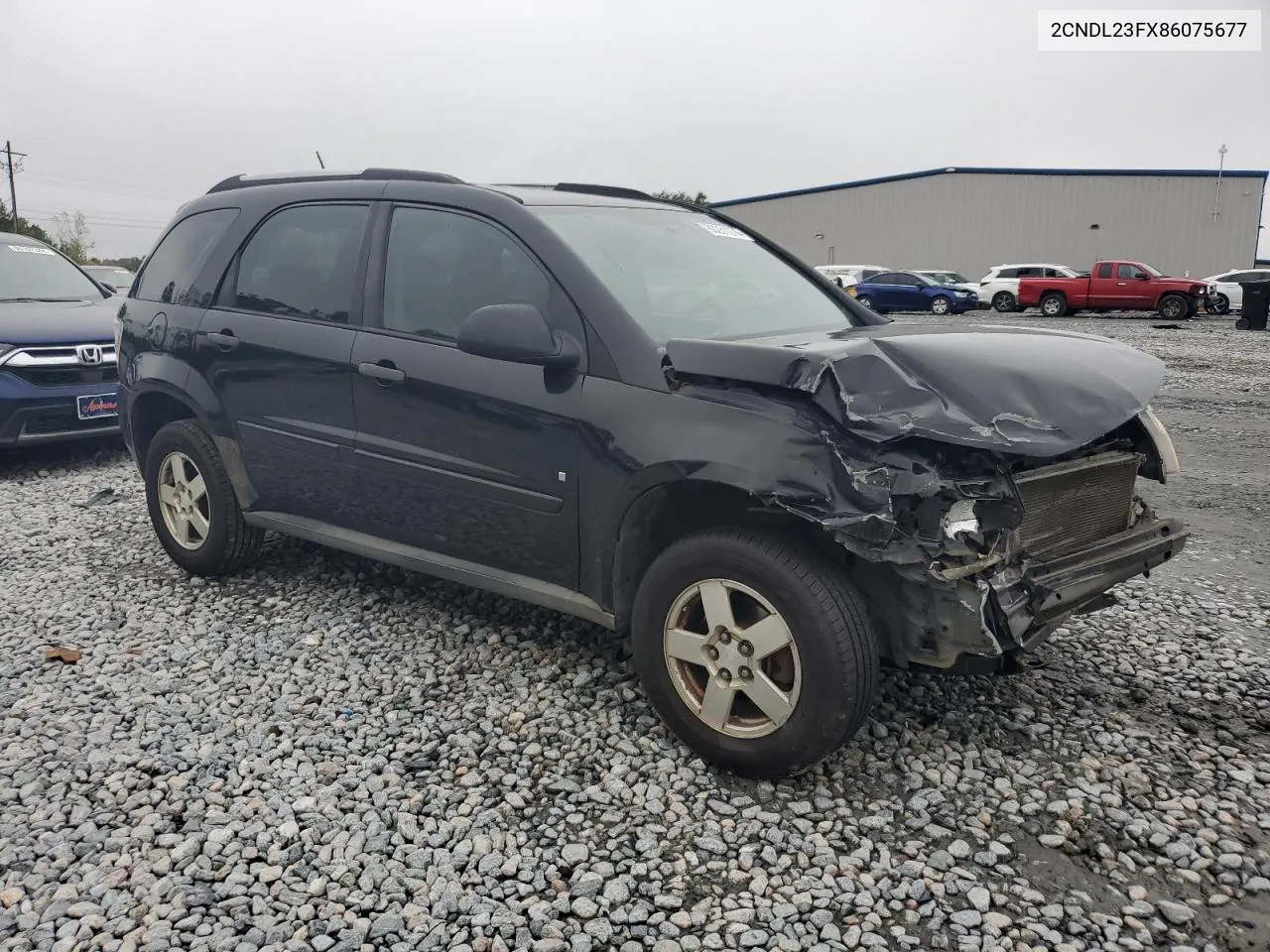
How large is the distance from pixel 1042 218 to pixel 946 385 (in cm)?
4414

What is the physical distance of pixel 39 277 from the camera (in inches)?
335

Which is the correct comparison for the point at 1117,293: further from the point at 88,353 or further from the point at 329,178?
the point at 329,178

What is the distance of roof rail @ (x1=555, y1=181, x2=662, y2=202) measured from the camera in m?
4.17

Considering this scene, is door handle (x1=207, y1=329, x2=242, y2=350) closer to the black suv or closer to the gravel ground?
the black suv

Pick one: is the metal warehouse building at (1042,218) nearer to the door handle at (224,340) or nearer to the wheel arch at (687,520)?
the door handle at (224,340)

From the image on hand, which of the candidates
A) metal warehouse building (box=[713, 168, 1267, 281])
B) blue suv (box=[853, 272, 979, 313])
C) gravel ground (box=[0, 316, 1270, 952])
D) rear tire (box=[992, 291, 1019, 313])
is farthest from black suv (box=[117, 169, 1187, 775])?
metal warehouse building (box=[713, 168, 1267, 281])

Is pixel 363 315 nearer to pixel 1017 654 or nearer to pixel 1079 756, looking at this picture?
pixel 1017 654

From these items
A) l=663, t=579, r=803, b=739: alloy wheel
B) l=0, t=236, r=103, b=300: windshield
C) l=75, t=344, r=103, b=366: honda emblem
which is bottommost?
l=663, t=579, r=803, b=739: alloy wheel

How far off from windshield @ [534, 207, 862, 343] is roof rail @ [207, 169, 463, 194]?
63 centimetres

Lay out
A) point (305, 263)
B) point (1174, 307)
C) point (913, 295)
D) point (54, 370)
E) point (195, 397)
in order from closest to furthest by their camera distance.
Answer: point (305, 263)
point (195, 397)
point (54, 370)
point (1174, 307)
point (913, 295)

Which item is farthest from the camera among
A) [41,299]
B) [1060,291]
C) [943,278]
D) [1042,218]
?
[1042,218]

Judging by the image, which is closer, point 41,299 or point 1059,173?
point 41,299

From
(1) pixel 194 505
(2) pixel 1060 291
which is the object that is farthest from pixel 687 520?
(2) pixel 1060 291

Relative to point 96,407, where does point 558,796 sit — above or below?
below
